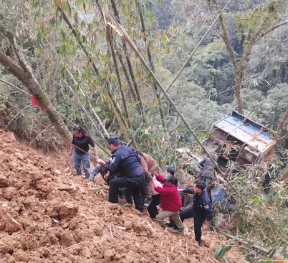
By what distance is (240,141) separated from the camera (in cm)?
944

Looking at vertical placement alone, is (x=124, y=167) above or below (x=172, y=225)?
above

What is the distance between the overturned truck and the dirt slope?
14.4 feet

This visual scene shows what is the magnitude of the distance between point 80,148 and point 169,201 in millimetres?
1771

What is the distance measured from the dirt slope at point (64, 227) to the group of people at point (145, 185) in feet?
1.14

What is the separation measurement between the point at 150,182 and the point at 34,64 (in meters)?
5.86

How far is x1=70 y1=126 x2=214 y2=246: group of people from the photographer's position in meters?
4.88

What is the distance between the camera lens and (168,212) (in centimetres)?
547

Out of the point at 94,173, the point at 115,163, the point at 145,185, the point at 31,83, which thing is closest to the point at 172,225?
the point at 145,185

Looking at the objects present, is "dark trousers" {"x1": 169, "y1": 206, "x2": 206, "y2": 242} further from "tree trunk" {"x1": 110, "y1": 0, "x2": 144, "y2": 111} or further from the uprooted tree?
the uprooted tree

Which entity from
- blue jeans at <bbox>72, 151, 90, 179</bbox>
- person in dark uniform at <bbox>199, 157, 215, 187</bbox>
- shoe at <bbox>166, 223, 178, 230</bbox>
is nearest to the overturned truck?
person in dark uniform at <bbox>199, 157, 215, 187</bbox>

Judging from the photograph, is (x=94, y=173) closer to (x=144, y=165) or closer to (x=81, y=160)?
(x=81, y=160)

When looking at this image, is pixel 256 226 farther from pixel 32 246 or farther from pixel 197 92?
pixel 197 92

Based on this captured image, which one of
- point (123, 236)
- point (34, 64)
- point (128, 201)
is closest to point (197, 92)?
point (34, 64)

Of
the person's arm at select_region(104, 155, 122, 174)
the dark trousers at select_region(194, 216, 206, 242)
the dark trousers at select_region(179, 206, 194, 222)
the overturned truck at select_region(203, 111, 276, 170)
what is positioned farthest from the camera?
the overturned truck at select_region(203, 111, 276, 170)
